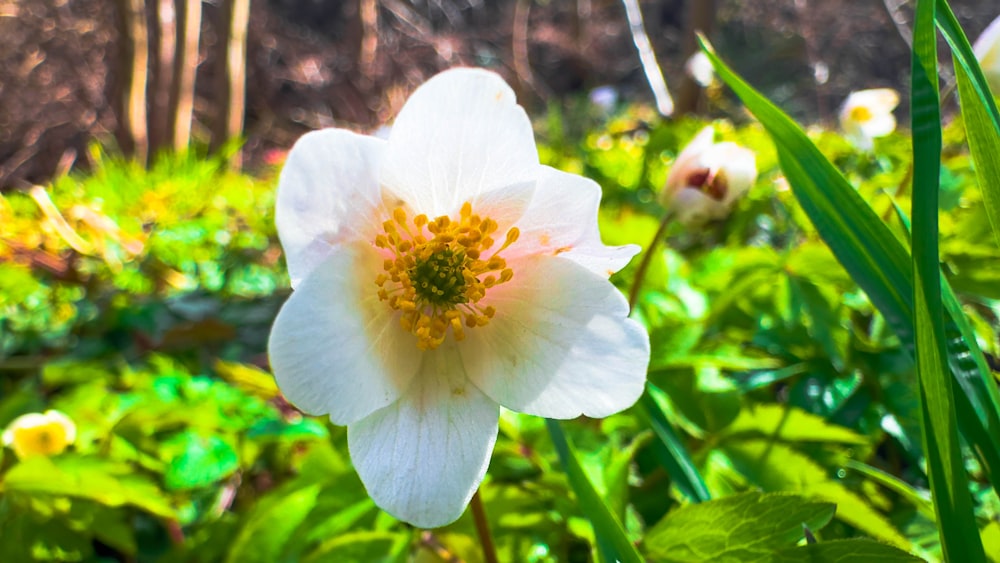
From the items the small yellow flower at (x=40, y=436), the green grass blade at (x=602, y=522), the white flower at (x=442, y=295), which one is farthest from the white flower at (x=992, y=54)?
the small yellow flower at (x=40, y=436)

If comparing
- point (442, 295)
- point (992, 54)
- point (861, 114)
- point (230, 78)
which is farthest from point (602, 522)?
point (230, 78)

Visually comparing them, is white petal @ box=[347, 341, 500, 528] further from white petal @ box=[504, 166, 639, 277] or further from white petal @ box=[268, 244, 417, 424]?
white petal @ box=[504, 166, 639, 277]

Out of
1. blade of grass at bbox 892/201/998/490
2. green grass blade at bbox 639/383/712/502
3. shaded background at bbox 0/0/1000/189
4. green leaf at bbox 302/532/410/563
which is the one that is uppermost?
blade of grass at bbox 892/201/998/490

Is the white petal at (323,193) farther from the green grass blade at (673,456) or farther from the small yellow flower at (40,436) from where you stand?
the small yellow flower at (40,436)

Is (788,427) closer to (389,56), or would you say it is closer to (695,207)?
(695,207)

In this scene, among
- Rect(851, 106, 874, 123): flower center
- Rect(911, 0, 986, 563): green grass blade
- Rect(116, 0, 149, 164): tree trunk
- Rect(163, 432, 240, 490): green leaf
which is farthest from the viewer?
Rect(116, 0, 149, 164): tree trunk

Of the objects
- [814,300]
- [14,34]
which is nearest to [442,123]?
[814,300]

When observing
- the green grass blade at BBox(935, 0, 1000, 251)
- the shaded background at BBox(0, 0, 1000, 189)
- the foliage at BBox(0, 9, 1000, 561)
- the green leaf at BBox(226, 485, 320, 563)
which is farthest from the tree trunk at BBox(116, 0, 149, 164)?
the green grass blade at BBox(935, 0, 1000, 251)

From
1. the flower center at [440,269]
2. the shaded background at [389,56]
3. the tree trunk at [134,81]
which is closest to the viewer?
the flower center at [440,269]
